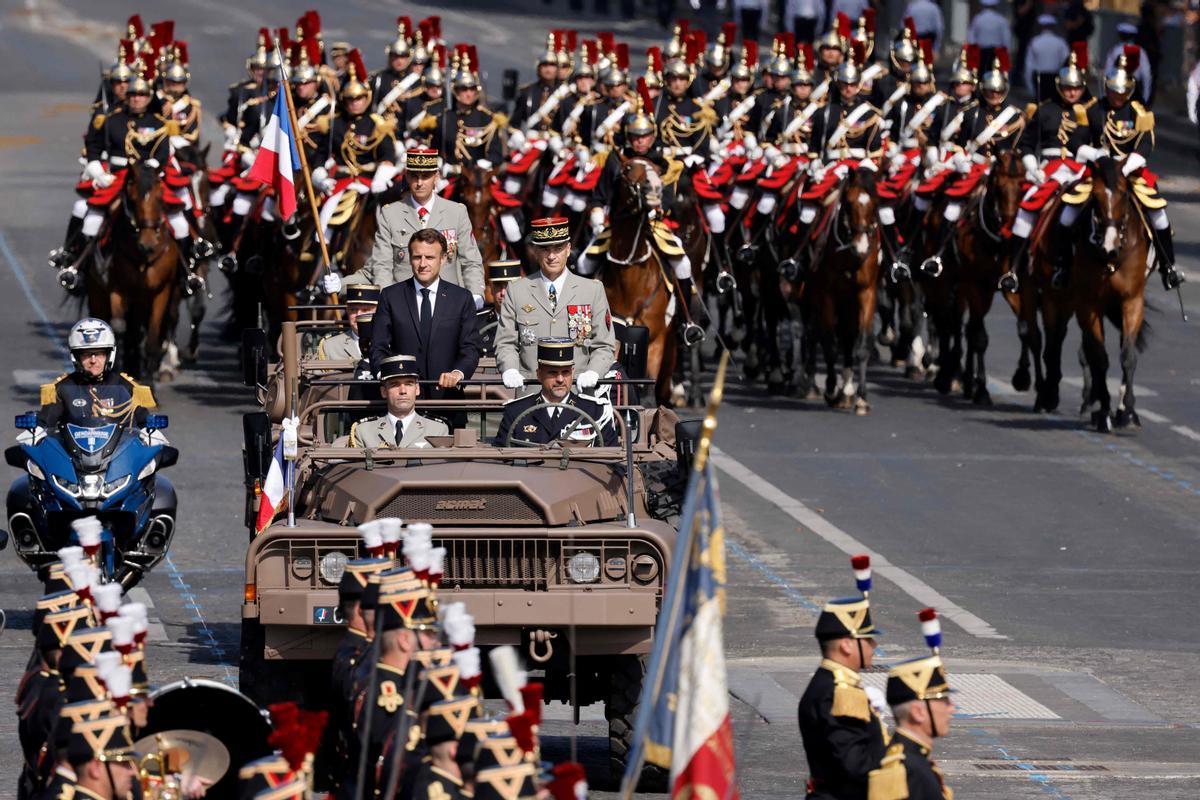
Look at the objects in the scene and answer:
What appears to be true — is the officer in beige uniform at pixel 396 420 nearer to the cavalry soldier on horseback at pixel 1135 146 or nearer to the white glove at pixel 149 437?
the white glove at pixel 149 437

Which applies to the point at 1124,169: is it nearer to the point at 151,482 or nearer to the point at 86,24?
the point at 151,482

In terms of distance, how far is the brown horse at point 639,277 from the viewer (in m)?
27.0

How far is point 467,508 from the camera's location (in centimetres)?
1470

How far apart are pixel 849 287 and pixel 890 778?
19.3 meters

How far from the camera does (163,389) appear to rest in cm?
3052

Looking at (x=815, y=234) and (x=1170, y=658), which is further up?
(x=815, y=234)

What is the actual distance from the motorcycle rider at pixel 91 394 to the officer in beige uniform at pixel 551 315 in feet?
7.38

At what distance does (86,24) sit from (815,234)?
1741 inches

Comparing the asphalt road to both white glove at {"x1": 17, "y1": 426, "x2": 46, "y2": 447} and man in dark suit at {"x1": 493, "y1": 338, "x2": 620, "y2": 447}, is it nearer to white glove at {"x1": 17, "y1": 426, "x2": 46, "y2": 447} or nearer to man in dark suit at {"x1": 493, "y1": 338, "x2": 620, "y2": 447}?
white glove at {"x1": 17, "y1": 426, "x2": 46, "y2": 447}

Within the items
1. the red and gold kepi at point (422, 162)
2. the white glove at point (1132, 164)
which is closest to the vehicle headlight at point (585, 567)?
the red and gold kepi at point (422, 162)

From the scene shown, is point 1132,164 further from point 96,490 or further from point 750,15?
point 750,15

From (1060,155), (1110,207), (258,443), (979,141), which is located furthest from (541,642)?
(979,141)

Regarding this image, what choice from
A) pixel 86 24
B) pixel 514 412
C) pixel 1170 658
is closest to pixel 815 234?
pixel 1170 658

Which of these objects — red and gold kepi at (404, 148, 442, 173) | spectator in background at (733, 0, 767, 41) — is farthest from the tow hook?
spectator in background at (733, 0, 767, 41)
